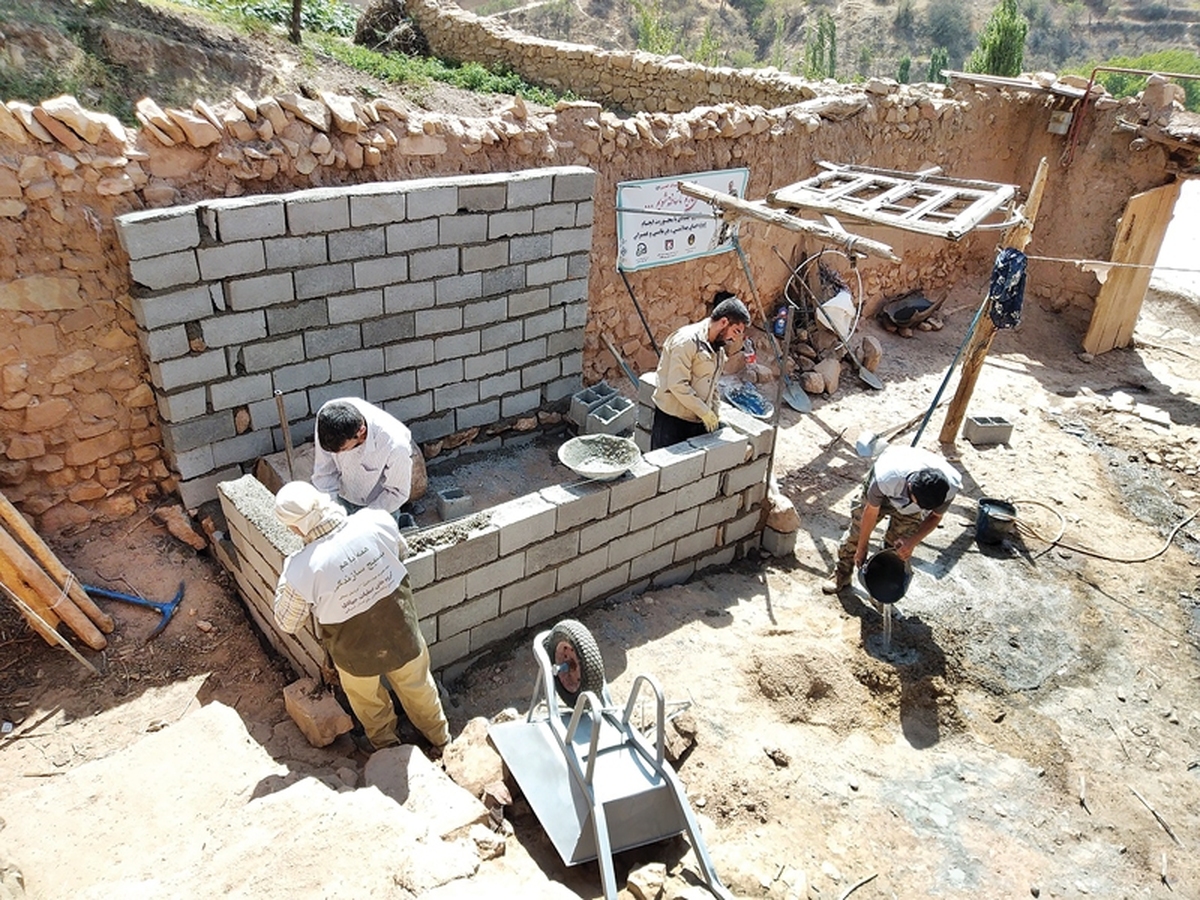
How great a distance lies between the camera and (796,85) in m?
11.1

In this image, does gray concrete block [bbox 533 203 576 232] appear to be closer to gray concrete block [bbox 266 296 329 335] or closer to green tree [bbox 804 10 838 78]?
gray concrete block [bbox 266 296 329 335]

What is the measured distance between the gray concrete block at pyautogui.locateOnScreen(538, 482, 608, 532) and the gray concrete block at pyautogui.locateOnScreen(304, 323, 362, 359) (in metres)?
1.80

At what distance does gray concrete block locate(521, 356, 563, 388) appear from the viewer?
7113 millimetres

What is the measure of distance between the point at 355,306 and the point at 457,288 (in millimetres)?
803

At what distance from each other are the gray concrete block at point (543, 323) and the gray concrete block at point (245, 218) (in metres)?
2.15

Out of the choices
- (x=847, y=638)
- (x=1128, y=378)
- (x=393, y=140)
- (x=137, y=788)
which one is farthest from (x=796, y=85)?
(x=137, y=788)

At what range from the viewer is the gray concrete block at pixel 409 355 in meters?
6.19

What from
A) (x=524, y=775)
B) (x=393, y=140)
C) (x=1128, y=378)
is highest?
(x=393, y=140)

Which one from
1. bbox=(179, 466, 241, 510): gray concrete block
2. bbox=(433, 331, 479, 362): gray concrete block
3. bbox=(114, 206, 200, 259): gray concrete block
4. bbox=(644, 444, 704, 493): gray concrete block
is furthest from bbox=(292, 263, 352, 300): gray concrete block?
bbox=(644, 444, 704, 493): gray concrete block

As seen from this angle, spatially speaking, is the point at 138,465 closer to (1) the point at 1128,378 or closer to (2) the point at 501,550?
(2) the point at 501,550

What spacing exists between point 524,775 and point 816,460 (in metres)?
4.96

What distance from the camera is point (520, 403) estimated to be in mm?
7180

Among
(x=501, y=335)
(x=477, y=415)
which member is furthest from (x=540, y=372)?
(x=477, y=415)

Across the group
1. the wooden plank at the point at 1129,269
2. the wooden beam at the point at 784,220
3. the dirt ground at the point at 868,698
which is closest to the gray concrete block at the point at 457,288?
the wooden beam at the point at 784,220
